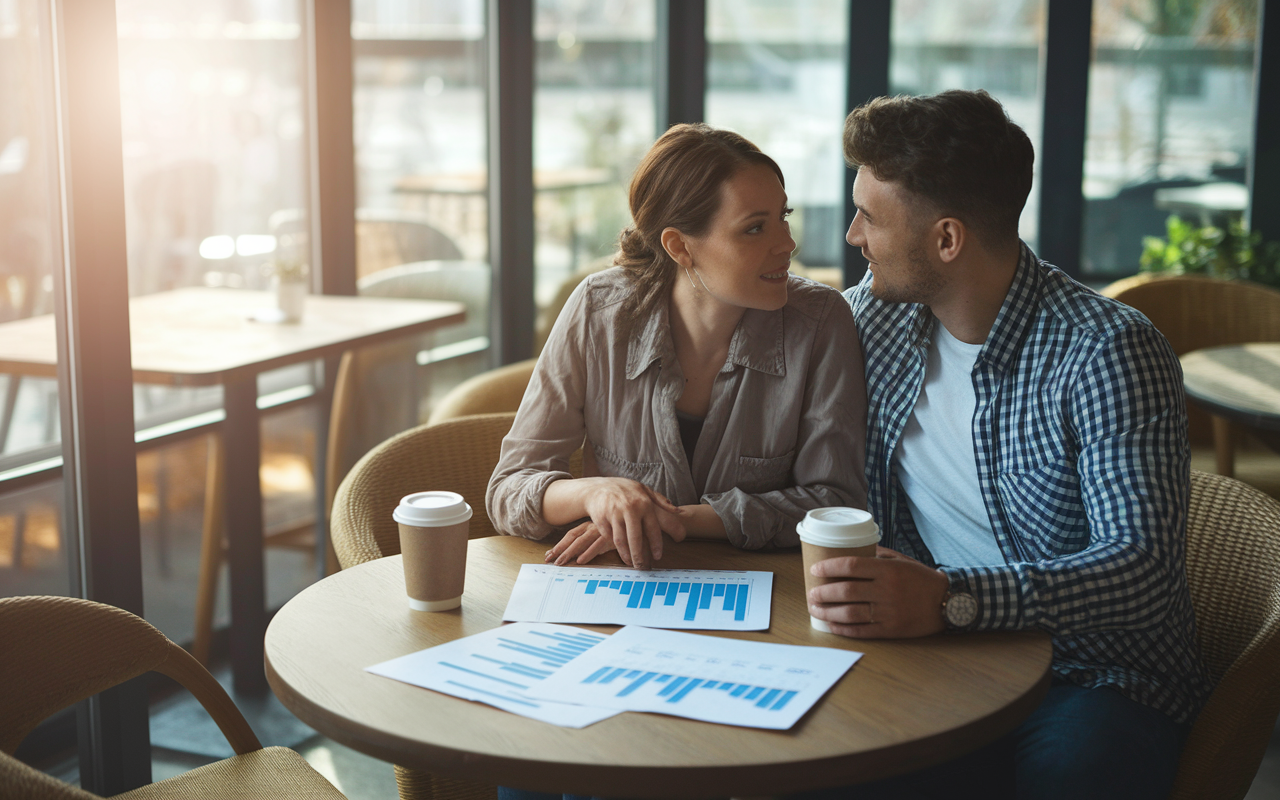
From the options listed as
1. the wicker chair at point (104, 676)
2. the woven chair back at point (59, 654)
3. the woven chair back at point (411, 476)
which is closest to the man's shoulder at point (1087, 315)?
the woven chair back at point (411, 476)

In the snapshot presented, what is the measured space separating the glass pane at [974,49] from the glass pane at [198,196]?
8.75 feet

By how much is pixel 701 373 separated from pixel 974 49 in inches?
134

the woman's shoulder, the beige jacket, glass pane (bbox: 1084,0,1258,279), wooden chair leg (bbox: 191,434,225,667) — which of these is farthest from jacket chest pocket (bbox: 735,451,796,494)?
glass pane (bbox: 1084,0,1258,279)

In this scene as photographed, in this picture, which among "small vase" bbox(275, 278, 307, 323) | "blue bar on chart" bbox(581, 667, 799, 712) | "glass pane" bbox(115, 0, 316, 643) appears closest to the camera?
"blue bar on chart" bbox(581, 667, 799, 712)

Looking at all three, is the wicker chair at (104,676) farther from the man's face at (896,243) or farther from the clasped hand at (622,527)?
the man's face at (896,243)

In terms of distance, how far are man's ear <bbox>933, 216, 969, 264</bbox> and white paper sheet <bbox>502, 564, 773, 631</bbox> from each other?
596 millimetres

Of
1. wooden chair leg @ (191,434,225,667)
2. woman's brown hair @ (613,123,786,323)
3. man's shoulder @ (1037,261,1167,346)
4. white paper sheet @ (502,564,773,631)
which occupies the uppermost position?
woman's brown hair @ (613,123,786,323)

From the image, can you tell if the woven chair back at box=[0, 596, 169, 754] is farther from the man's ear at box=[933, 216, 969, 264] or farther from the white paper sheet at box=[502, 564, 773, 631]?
the man's ear at box=[933, 216, 969, 264]

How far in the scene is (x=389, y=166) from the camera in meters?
3.37

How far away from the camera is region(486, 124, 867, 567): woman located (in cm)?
174

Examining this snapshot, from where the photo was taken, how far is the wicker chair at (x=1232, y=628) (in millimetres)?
1457

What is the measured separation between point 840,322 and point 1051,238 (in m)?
3.37

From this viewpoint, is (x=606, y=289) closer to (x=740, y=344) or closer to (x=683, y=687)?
(x=740, y=344)

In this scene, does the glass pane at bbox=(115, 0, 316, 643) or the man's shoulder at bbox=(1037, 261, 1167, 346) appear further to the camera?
the glass pane at bbox=(115, 0, 316, 643)
